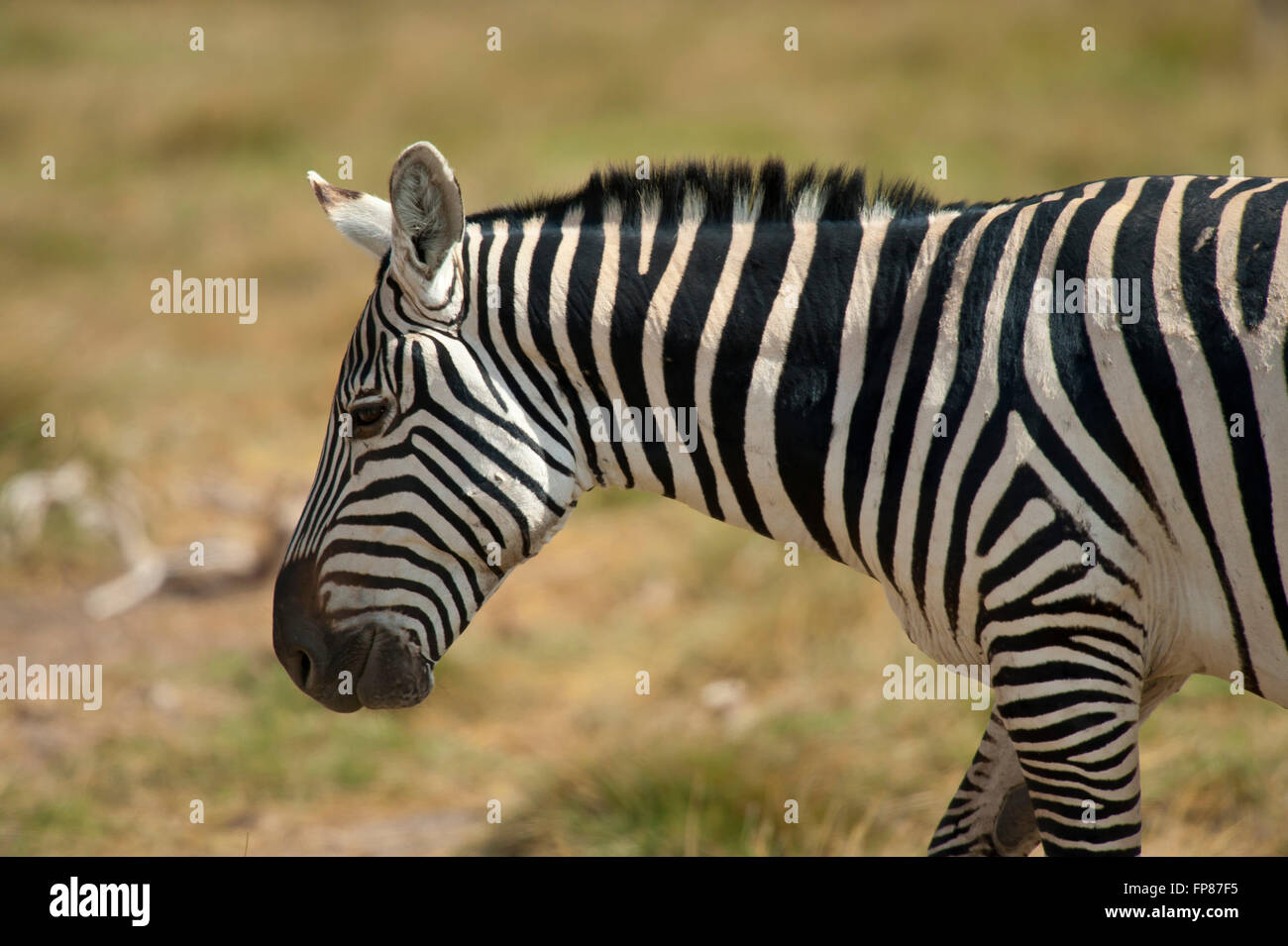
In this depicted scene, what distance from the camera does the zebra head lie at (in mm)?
2801

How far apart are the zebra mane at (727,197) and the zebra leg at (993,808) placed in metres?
1.40

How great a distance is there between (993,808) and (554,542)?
5.40 meters

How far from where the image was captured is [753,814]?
15.0 ft

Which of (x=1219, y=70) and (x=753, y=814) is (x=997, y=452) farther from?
(x=1219, y=70)

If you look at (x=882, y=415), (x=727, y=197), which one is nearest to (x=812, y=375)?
(x=882, y=415)

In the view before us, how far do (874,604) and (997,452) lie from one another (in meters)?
4.14

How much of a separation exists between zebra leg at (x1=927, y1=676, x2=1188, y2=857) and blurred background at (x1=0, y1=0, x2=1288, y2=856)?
107 centimetres

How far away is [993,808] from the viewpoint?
3232 millimetres

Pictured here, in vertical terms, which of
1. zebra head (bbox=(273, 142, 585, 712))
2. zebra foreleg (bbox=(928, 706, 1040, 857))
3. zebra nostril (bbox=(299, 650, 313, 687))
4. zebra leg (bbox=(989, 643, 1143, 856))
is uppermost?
zebra head (bbox=(273, 142, 585, 712))

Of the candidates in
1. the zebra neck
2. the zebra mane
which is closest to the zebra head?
the zebra neck

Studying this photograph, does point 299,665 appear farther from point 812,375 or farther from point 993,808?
point 993,808

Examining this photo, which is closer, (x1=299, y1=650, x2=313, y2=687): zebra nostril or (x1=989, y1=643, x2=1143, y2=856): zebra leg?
(x1=989, y1=643, x2=1143, y2=856): zebra leg

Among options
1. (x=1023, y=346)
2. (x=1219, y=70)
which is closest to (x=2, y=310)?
(x=1023, y=346)

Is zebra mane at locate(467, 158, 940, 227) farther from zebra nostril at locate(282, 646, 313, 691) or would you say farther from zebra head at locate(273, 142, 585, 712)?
zebra nostril at locate(282, 646, 313, 691)
